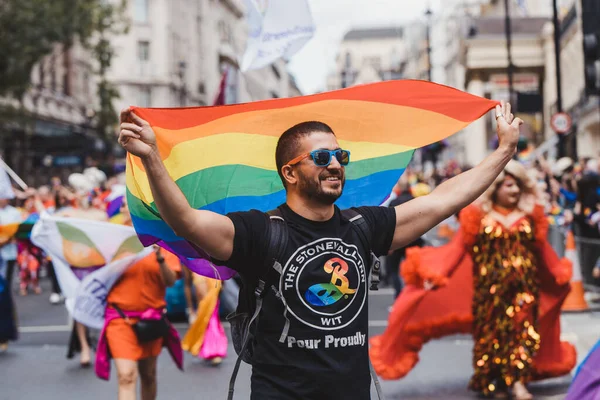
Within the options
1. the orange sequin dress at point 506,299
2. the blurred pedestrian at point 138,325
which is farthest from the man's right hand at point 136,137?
the orange sequin dress at point 506,299

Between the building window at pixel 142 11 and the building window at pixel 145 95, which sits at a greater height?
the building window at pixel 142 11

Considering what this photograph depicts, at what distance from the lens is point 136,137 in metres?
3.38

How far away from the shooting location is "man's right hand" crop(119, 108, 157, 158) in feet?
11.0

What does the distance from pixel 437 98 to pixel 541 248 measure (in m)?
3.34

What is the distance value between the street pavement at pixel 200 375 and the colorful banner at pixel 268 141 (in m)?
3.48

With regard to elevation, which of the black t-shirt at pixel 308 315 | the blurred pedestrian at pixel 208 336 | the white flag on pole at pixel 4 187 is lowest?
the blurred pedestrian at pixel 208 336

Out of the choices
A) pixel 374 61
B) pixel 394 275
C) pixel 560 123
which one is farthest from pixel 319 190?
pixel 374 61

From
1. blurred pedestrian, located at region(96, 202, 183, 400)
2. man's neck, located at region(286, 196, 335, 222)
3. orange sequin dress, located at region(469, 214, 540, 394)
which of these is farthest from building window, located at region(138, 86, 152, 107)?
man's neck, located at region(286, 196, 335, 222)

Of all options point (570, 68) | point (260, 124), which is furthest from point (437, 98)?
point (570, 68)

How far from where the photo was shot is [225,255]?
360cm

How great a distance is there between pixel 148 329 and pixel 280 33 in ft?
15.2

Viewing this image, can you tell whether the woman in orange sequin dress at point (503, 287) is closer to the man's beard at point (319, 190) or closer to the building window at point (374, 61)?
the man's beard at point (319, 190)

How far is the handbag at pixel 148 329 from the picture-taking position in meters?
6.35

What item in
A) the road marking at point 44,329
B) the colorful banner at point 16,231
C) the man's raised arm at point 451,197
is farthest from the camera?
the road marking at point 44,329
